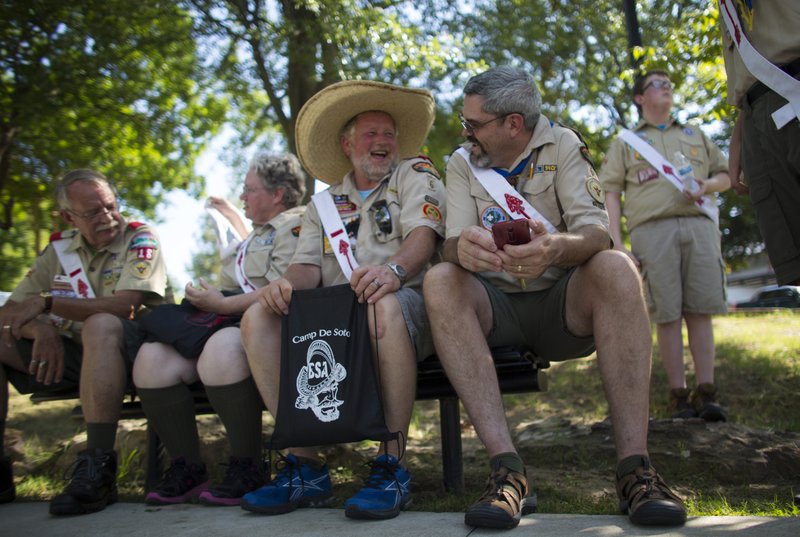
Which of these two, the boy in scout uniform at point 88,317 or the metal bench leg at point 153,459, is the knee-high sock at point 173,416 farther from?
the metal bench leg at point 153,459

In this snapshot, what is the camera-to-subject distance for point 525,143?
343cm

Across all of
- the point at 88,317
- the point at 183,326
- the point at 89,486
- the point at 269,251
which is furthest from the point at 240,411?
the point at 269,251

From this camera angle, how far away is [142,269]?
4285 mm

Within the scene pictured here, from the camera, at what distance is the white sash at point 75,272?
4461mm

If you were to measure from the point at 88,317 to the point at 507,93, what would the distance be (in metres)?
2.40

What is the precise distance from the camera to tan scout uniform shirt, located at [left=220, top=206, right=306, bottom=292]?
430cm

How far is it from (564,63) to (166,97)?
231 inches

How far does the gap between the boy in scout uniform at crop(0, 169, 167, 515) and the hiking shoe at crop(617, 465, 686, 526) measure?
2366mm

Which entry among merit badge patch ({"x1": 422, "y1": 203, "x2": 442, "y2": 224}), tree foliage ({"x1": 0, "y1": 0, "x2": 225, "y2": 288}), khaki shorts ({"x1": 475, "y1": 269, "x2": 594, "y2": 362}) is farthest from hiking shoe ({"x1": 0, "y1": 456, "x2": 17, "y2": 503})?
tree foliage ({"x1": 0, "y1": 0, "x2": 225, "y2": 288})

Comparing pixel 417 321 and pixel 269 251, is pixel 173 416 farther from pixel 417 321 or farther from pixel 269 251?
pixel 417 321

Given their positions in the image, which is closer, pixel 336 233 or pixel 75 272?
pixel 336 233

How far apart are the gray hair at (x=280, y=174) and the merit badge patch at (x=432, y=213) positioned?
1.45 m

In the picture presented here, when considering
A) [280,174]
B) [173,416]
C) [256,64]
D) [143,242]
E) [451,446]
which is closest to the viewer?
[451,446]

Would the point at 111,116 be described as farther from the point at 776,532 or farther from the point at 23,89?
the point at 776,532
